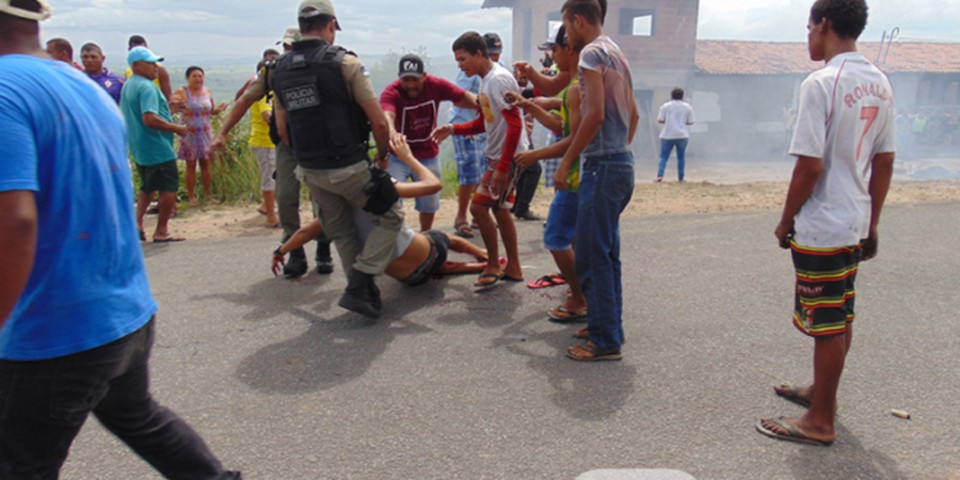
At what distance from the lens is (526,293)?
4.76 metres

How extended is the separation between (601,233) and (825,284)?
3.66 ft

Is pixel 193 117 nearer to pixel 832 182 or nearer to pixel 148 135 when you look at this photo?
pixel 148 135

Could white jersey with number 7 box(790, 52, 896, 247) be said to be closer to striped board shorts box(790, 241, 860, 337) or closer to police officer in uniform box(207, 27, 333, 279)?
striped board shorts box(790, 241, 860, 337)

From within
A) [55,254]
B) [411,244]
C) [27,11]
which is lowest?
[411,244]

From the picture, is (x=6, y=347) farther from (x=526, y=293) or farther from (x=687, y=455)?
(x=526, y=293)

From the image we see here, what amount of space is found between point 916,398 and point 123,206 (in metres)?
3.57

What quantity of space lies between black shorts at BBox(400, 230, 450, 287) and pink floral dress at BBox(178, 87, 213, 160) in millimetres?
4455

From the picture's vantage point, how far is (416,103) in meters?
5.20

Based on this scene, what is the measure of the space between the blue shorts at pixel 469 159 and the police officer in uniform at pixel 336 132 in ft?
6.99

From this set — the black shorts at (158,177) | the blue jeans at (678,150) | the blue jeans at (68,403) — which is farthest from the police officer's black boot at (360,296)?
the blue jeans at (678,150)

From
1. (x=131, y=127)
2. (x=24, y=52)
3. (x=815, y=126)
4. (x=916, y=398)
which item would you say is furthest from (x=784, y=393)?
(x=131, y=127)

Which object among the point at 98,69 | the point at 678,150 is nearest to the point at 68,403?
the point at 98,69

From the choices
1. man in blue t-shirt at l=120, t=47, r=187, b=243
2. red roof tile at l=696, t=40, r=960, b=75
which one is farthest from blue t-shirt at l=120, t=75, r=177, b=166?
red roof tile at l=696, t=40, r=960, b=75

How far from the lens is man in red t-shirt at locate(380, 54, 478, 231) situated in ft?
16.5
